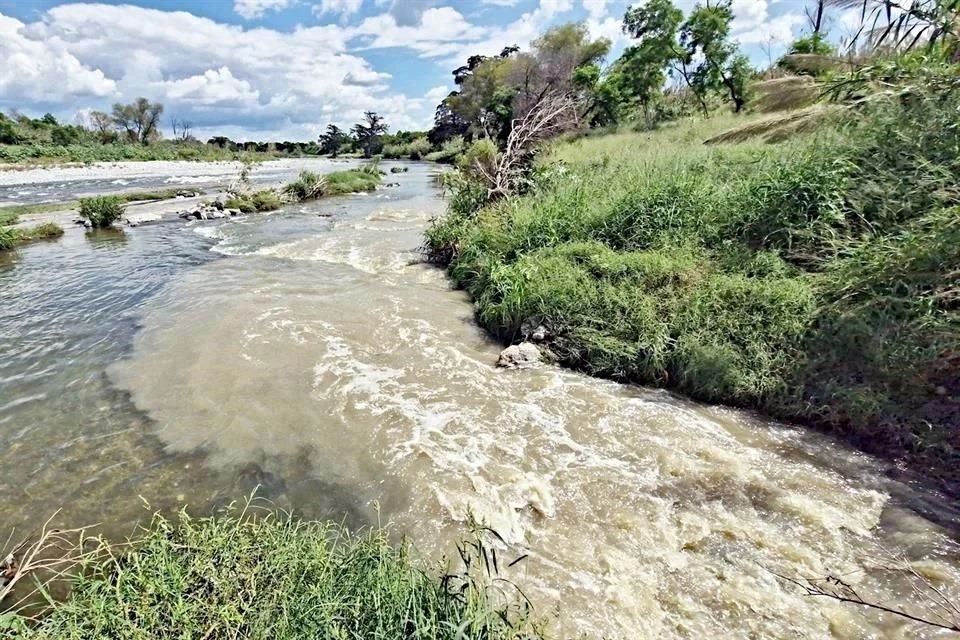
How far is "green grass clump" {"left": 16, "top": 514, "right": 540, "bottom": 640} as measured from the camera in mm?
2121

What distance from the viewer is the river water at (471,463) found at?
292 cm

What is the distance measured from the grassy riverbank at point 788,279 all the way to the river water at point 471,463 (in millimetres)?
445

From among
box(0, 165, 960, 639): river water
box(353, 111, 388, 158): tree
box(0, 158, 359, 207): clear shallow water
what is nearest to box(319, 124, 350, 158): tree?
box(353, 111, 388, 158): tree

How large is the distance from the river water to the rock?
0.23m

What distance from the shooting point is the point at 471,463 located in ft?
13.7

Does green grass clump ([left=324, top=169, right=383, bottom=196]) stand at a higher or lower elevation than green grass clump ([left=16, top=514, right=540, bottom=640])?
higher

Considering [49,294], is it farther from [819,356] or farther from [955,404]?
[955,404]

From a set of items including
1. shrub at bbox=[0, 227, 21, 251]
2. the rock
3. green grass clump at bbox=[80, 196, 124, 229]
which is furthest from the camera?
green grass clump at bbox=[80, 196, 124, 229]

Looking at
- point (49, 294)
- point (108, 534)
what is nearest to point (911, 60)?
point (108, 534)

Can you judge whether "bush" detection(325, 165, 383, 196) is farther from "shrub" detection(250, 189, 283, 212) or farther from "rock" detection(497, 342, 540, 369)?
"rock" detection(497, 342, 540, 369)

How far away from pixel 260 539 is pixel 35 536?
2.06 metres

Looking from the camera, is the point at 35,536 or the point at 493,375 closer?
the point at 35,536

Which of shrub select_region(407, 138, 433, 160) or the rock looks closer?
the rock

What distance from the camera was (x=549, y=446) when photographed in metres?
4.39
